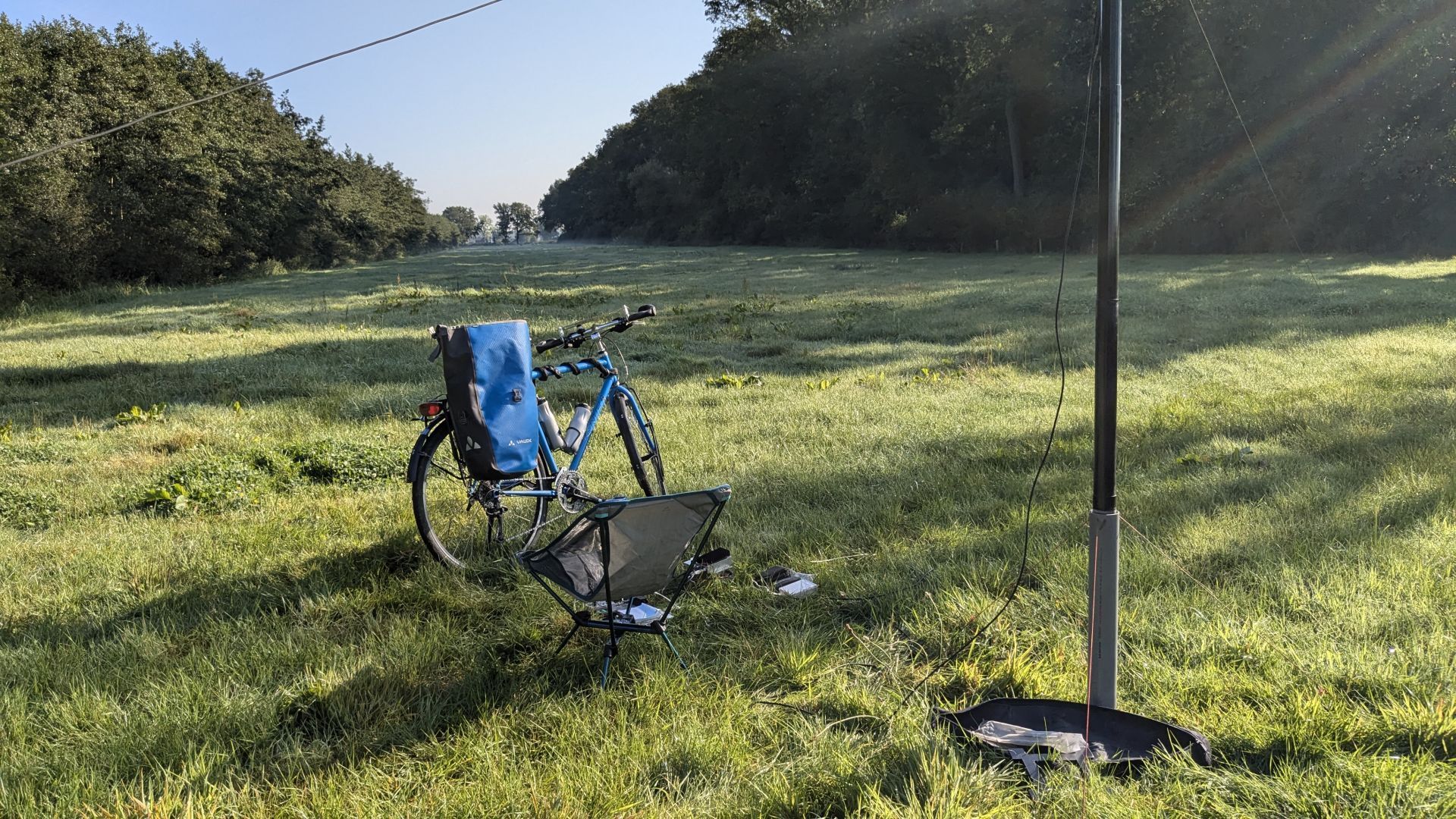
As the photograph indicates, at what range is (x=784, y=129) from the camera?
52.8 meters

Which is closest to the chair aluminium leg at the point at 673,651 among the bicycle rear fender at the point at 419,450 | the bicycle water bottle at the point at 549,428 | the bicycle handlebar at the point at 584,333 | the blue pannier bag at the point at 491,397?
the blue pannier bag at the point at 491,397

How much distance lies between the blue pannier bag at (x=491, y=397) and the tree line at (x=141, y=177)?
15.3 meters

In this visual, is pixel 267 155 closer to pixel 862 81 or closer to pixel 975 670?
pixel 862 81

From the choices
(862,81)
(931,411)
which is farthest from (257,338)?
(862,81)

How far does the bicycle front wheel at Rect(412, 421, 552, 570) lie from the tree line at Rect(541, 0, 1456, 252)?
24.8 metres

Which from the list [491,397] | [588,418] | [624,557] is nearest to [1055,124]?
[588,418]

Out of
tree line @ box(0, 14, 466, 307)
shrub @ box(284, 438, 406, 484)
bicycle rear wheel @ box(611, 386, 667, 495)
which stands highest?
tree line @ box(0, 14, 466, 307)

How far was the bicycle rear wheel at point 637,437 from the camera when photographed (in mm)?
4266

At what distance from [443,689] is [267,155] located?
38.1 metres

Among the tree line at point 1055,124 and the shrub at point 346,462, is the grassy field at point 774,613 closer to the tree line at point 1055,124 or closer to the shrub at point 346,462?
the shrub at point 346,462

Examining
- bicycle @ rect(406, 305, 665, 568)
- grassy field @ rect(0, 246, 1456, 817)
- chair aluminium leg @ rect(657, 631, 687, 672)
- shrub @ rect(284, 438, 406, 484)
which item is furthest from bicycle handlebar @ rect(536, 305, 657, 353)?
shrub @ rect(284, 438, 406, 484)

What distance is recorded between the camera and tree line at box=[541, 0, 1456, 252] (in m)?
21.9

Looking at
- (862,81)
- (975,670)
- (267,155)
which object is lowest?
(975,670)

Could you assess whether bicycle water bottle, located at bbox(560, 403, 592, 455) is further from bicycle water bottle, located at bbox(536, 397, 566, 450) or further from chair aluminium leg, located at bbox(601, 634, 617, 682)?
chair aluminium leg, located at bbox(601, 634, 617, 682)
